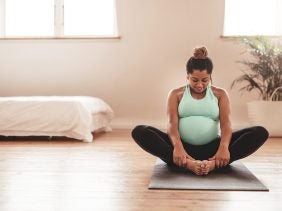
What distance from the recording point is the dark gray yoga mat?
197 centimetres

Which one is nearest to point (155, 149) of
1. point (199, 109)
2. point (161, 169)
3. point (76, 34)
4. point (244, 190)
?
point (161, 169)

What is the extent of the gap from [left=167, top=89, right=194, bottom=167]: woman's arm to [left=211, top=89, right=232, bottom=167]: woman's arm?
151 millimetres

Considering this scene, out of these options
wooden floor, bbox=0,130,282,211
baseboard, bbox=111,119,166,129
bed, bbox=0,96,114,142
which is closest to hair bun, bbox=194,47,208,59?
wooden floor, bbox=0,130,282,211

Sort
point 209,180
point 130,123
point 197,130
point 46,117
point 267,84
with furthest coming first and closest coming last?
point 130,123, point 267,84, point 46,117, point 197,130, point 209,180

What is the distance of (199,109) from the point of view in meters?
2.35

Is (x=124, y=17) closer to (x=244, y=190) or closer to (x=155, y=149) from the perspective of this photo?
(x=155, y=149)

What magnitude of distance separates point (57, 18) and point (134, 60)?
39.2 inches

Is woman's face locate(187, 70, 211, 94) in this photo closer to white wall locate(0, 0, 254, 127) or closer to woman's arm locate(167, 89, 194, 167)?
woman's arm locate(167, 89, 194, 167)

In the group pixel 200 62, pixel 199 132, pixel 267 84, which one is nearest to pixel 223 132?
pixel 199 132

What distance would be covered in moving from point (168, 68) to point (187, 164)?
2.60 meters

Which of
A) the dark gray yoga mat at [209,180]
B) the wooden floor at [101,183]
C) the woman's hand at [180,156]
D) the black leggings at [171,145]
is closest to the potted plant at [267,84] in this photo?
the wooden floor at [101,183]

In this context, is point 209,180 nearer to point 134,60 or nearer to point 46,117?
point 46,117

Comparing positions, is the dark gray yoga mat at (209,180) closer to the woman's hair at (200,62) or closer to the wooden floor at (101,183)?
the wooden floor at (101,183)

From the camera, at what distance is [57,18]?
4863 mm
